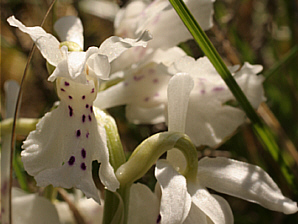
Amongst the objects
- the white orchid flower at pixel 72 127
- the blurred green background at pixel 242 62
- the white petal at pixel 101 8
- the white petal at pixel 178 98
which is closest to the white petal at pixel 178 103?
the white petal at pixel 178 98

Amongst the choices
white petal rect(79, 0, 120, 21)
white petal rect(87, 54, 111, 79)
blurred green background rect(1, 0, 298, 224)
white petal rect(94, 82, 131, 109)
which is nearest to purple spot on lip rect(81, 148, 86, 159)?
white petal rect(87, 54, 111, 79)

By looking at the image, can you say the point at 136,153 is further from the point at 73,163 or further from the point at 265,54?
the point at 265,54

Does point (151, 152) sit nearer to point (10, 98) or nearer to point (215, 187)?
point (215, 187)

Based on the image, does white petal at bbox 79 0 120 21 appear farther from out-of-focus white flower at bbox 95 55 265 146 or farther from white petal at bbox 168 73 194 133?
white petal at bbox 168 73 194 133

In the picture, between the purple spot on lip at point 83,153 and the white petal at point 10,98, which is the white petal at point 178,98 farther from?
the white petal at point 10,98

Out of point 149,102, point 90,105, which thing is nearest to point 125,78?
point 149,102

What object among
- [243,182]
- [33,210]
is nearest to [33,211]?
[33,210]
